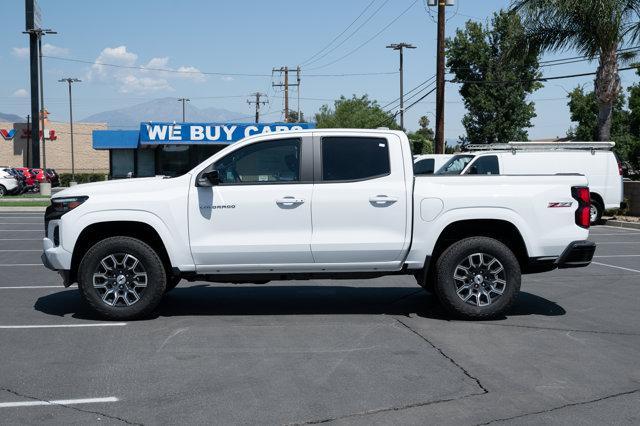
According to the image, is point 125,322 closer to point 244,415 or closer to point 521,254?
point 244,415

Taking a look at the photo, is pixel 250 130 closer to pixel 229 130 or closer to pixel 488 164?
pixel 229 130

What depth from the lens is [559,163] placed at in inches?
812

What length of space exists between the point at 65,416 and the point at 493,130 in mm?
42038

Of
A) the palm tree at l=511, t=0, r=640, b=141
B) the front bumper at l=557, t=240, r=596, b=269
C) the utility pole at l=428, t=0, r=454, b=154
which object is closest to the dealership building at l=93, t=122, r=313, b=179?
the utility pole at l=428, t=0, r=454, b=154

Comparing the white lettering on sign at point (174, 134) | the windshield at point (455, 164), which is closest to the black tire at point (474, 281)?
the windshield at point (455, 164)

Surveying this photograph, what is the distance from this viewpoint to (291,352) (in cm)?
694

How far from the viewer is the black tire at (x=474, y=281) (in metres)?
8.21

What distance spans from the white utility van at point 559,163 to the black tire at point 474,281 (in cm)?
1175

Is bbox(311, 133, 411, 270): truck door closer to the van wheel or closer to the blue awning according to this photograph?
the van wheel

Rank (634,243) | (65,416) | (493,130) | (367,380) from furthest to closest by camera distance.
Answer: (493,130) → (634,243) → (367,380) → (65,416)

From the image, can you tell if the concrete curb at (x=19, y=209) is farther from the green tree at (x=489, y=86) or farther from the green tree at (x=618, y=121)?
the green tree at (x=618, y=121)

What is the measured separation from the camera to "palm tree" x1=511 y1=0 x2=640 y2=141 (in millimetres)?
23000

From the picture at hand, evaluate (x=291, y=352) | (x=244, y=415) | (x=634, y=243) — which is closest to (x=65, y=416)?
(x=244, y=415)

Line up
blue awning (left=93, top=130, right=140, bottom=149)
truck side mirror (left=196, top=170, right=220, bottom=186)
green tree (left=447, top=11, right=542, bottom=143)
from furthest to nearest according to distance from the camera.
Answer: green tree (left=447, top=11, right=542, bottom=143) → blue awning (left=93, top=130, right=140, bottom=149) → truck side mirror (left=196, top=170, right=220, bottom=186)
